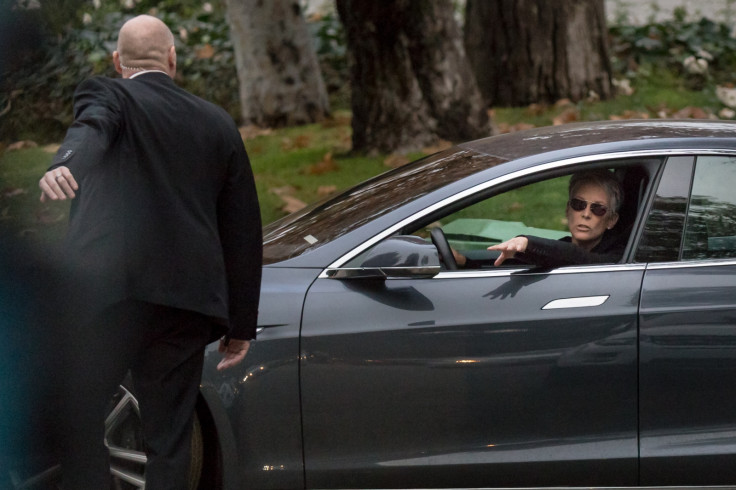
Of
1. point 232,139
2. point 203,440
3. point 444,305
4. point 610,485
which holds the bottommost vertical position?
point 610,485

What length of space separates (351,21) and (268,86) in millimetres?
2780

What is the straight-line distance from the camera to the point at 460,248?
5324mm

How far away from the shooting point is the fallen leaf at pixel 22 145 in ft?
16.8

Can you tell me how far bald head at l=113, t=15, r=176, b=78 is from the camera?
11.9ft

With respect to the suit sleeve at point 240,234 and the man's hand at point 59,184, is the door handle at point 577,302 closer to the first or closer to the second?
the suit sleeve at point 240,234

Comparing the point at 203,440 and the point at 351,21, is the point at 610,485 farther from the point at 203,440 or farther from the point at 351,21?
the point at 351,21

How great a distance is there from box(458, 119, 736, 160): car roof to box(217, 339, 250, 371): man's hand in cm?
134

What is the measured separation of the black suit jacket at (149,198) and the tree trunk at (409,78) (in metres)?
6.44

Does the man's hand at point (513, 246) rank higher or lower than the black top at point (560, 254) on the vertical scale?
higher

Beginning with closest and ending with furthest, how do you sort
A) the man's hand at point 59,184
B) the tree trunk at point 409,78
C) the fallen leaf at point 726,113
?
the man's hand at point 59,184, the tree trunk at point 409,78, the fallen leaf at point 726,113

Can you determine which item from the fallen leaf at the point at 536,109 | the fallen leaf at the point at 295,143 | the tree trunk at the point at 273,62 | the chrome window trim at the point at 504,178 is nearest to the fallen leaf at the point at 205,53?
the tree trunk at the point at 273,62

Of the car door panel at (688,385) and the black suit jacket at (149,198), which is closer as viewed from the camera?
the black suit jacket at (149,198)

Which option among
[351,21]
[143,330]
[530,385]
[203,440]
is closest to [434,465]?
[530,385]

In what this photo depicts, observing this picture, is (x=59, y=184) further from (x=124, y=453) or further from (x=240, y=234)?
(x=124, y=453)
